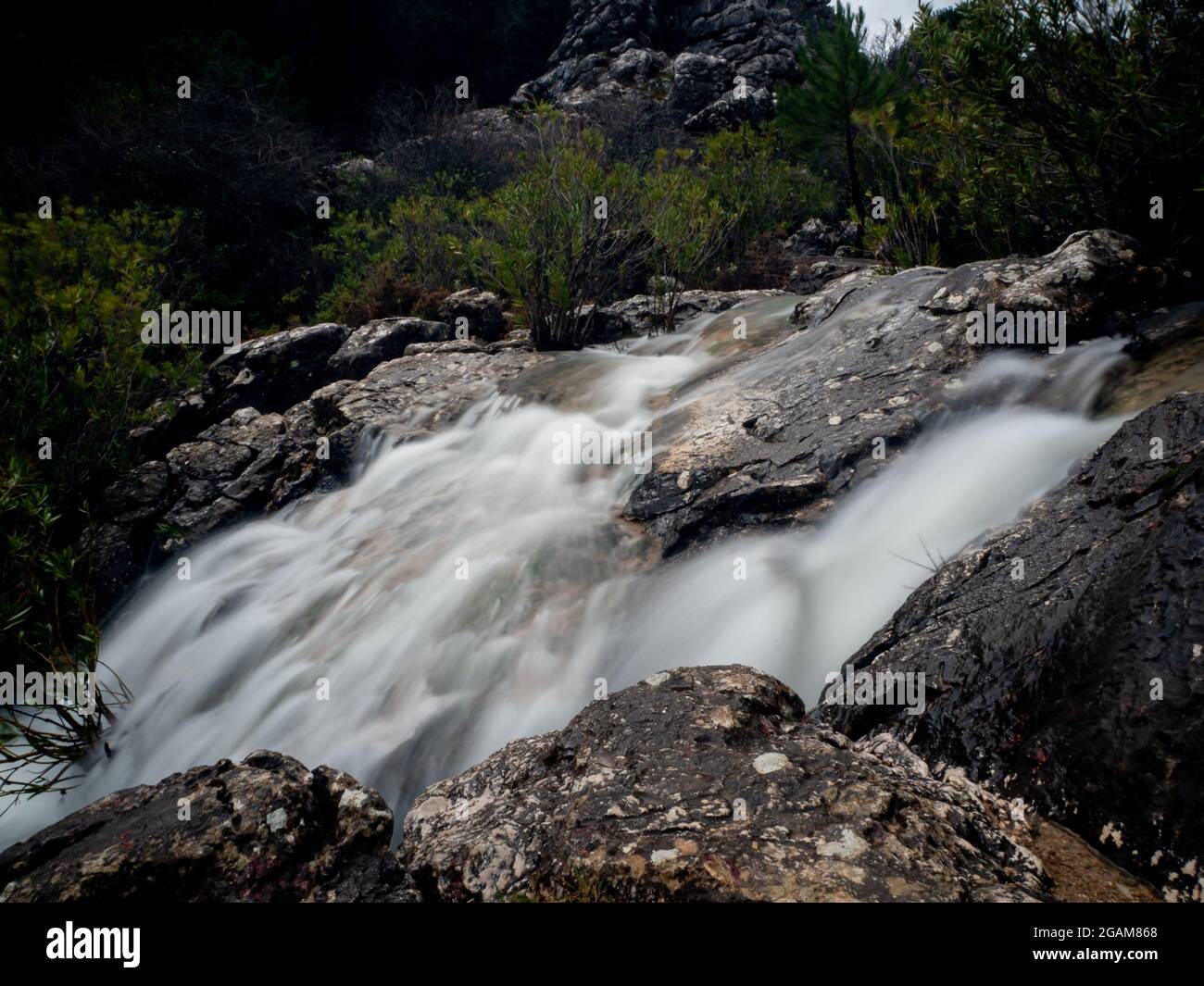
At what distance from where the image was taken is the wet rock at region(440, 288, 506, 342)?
11367mm

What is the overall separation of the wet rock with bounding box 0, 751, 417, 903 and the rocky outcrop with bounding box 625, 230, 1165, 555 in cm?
308

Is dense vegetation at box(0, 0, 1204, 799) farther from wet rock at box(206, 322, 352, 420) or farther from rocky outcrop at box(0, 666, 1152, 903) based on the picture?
rocky outcrop at box(0, 666, 1152, 903)

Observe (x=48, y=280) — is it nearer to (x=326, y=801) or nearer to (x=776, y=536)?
(x=326, y=801)

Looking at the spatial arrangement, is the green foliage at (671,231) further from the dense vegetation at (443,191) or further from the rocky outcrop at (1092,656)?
the rocky outcrop at (1092,656)

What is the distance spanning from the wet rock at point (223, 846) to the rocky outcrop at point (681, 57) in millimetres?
25603

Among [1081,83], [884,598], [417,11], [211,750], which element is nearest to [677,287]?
[1081,83]

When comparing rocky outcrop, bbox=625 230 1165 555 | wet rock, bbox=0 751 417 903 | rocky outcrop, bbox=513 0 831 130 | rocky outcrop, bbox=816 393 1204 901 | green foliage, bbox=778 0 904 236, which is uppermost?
rocky outcrop, bbox=513 0 831 130

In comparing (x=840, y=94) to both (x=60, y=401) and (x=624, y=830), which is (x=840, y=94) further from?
(x=624, y=830)

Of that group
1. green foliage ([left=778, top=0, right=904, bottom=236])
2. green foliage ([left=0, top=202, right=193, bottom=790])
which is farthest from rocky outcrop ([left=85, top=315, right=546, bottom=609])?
green foliage ([left=778, top=0, right=904, bottom=236])

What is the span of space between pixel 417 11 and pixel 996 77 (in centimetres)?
3041

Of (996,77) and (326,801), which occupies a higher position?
(996,77)

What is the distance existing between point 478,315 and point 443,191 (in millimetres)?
9522

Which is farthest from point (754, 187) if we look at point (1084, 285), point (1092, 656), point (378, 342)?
point (1092, 656)
